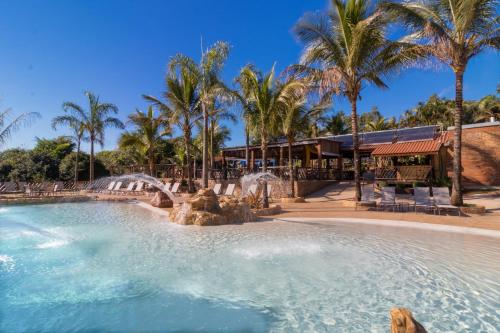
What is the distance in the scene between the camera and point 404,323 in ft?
7.30

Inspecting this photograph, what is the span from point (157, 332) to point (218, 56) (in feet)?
48.2

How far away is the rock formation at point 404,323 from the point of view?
2.18 metres

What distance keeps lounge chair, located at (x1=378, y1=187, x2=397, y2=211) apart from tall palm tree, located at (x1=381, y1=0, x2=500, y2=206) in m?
2.08

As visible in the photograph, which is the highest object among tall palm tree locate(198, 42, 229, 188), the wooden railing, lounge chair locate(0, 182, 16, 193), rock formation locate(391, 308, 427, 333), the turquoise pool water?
tall palm tree locate(198, 42, 229, 188)

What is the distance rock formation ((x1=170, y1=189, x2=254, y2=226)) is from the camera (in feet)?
32.5

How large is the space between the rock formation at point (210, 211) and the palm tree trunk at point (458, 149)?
316 inches

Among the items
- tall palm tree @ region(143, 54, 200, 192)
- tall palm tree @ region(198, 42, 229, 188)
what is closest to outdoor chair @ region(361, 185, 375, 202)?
tall palm tree @ region(198, 42, 229, 188)

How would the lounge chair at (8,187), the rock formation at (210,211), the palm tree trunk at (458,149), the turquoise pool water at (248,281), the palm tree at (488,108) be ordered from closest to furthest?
the turquoise pool water at (248,281), the rock formation at (210,211), the palm tree trunk at (458,149), the lounge chair at (8,187), the palm tree at (488,108)

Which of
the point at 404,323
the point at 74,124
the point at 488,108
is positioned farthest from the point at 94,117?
the point at 488,108

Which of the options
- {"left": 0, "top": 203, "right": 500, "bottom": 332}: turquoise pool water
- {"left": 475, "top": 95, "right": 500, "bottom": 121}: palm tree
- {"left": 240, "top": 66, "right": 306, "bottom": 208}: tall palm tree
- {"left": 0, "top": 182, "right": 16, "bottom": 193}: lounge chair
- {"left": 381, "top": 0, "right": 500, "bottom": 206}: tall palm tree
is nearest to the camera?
{"left": 0, "top": 203, "right": 500, "bottom": 332}: turquoise pool water

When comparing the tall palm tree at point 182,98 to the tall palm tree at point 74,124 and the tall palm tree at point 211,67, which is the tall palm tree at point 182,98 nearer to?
the tall palm tree at point 211,67

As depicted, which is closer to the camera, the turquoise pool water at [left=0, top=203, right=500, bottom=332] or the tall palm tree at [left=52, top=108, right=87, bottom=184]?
the turquoise pool water at [left=0, top=203, right=500, bottom=332]

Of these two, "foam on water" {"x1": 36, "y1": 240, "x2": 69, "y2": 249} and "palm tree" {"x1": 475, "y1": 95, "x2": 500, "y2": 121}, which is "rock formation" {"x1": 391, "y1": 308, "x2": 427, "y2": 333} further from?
"palm tree" {"x1": 475, "y1": 95, "x2": 500, "y2": 121}

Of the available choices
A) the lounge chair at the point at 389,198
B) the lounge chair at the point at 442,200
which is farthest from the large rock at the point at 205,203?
the lounge chair at the point at 442,200
